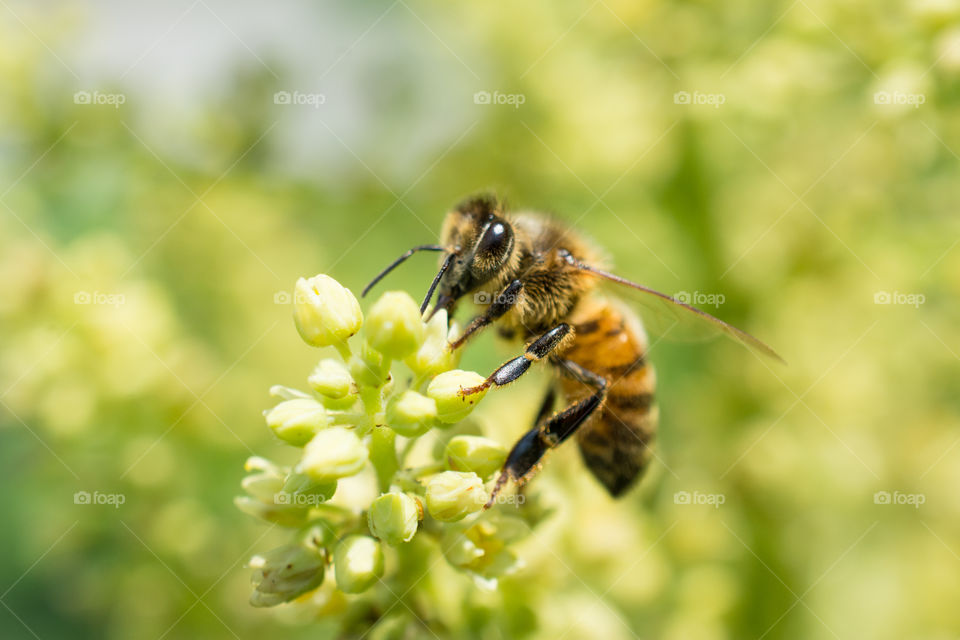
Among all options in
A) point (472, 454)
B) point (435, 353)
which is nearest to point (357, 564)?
point (472, 454)

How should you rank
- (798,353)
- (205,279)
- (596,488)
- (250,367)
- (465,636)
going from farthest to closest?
(205,279) < (250,367) < (798,353) < (596,488) < (465,636)

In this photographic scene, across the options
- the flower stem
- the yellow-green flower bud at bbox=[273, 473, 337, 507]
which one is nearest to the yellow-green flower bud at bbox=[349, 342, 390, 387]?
the flower stem

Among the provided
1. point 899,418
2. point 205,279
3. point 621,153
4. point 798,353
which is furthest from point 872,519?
point 205,279

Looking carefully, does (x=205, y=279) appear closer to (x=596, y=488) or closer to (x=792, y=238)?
(x=596, y=488)

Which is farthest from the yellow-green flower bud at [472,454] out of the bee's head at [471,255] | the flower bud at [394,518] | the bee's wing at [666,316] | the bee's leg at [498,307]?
the bee's wing at [666,316]

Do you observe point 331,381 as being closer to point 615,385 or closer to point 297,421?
point 297,421

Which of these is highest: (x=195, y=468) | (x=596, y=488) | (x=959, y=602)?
(x=959, y=602)

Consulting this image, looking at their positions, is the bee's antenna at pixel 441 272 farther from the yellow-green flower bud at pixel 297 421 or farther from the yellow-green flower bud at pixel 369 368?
the yellow-green flower bud at pixel 297 421
